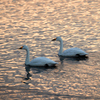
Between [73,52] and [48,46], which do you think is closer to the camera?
[73,52]

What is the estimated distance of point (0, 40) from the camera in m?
24.3

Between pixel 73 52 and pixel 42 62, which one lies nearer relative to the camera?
pixel 42 62

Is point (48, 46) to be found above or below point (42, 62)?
above

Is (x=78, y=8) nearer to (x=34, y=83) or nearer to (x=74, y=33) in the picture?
(x=74, y=33)

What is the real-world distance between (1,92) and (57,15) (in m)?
19.3

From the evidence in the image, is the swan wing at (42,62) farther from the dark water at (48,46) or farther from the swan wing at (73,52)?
the swan wing at (73,52)

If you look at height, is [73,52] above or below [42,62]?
above

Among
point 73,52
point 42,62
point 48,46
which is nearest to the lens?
point 42,62

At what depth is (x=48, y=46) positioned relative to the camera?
74.5ft

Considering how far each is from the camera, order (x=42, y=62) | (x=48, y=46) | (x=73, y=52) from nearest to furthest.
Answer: (x=42, y=62), (x=73, y=52), (x=48, y=46)

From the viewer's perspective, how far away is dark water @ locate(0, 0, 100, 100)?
606 inches

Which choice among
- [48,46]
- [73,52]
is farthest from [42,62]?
[48,46]

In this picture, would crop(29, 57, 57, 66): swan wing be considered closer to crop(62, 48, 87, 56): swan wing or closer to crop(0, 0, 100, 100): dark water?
crop(0, 0, 100, 100): dark water

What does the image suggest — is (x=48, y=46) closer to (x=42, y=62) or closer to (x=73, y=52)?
(x=73, y=52)
